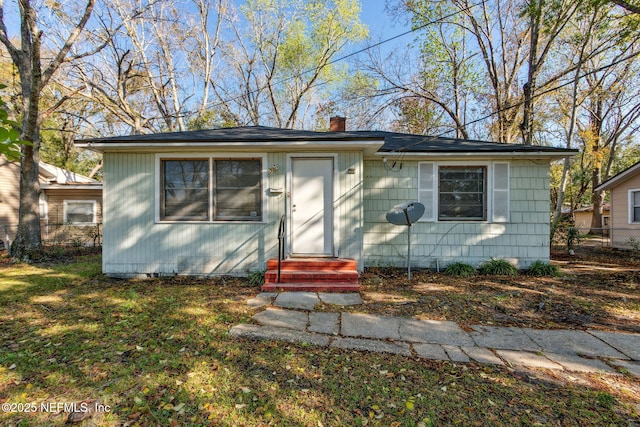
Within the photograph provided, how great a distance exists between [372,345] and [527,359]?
145 cm

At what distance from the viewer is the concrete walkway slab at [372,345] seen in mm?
2980

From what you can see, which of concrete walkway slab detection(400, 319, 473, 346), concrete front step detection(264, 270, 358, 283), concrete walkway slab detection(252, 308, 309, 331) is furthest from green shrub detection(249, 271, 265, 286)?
concrete walkway slab detection(400, 319, 473, 346)

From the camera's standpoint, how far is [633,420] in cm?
199

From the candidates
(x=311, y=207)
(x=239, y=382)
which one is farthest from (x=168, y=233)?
(x=239, y=382)

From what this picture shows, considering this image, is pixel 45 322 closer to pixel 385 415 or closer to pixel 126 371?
pixel 126 371

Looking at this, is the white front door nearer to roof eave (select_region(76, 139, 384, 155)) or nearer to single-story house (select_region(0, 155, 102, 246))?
roof eave (select_region(76, 139, 384, 155))

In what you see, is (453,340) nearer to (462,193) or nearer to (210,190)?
(462,193)

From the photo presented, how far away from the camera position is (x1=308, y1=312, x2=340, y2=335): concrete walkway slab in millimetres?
3477

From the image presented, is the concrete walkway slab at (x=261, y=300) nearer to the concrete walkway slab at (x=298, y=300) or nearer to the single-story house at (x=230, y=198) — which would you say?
the concrete walkway slab at (x=298, y=300)

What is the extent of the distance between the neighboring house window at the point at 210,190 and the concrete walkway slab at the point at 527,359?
450cm

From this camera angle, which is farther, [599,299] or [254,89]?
[254,89]

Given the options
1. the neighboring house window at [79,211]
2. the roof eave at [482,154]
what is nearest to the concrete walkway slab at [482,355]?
the roof eave at [482,154]

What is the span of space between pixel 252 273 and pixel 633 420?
5.16 meters

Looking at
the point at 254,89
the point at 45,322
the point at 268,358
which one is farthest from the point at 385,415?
the point at 254,89
